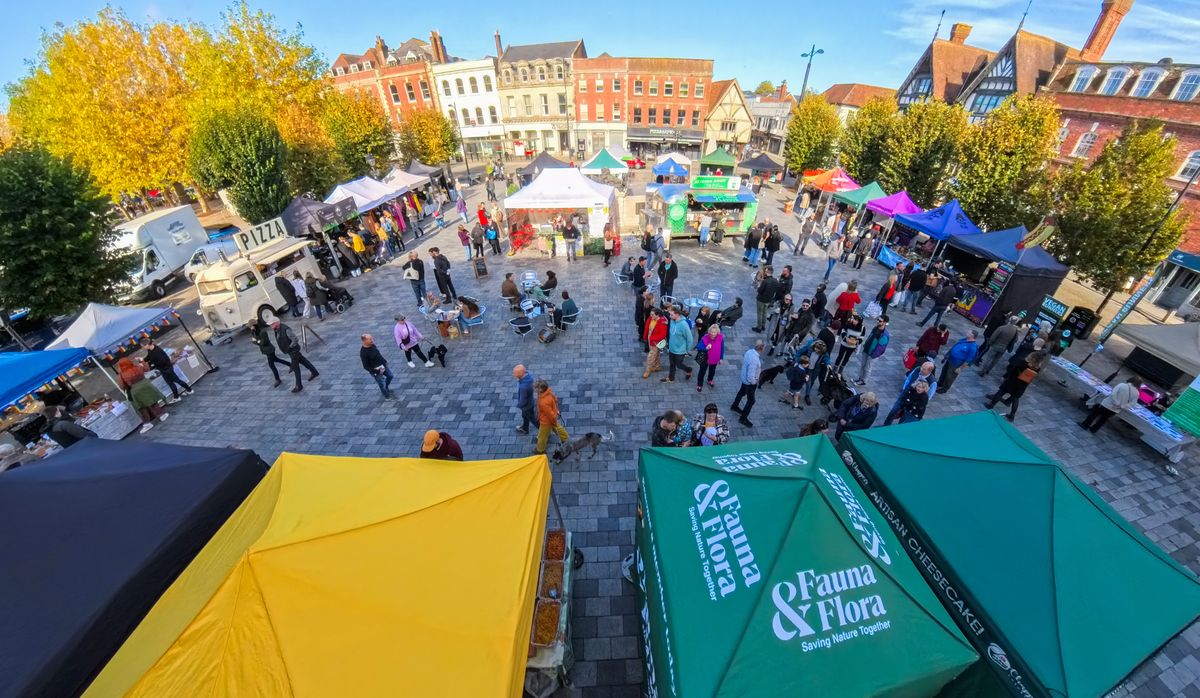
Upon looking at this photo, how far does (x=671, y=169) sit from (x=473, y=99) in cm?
2889

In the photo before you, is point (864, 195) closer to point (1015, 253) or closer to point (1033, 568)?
point (1015, 253)

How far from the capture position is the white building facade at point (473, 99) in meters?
Answer: 40.8

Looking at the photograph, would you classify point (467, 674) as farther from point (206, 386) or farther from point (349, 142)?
point (349, 142)

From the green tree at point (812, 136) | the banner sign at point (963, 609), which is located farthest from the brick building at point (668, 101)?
the banner sign at point (963, 609)

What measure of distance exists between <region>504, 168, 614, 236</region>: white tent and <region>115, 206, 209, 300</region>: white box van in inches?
535

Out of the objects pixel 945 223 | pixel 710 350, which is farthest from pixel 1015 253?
pixel 710 350

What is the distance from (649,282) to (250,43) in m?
23.4

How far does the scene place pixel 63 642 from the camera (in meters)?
3.33

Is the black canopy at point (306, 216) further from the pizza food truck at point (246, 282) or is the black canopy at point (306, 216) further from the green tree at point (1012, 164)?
the green tree at point (1012, 164)

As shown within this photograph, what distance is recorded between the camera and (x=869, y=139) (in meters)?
22.9

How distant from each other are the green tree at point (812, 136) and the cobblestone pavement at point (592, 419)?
20418mm

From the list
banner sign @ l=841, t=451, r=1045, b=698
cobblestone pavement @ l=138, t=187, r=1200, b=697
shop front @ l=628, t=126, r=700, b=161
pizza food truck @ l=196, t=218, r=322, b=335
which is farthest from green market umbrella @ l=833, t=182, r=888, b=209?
shop front @ l=628, t=126, r=700, b=161

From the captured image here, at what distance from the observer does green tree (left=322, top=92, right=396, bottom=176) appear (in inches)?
863

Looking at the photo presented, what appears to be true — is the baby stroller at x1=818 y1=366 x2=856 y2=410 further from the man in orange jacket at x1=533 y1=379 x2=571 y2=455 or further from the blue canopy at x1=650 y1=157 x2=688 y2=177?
the blue canopy at x1=650 y1=157 x2=688 y2=177
